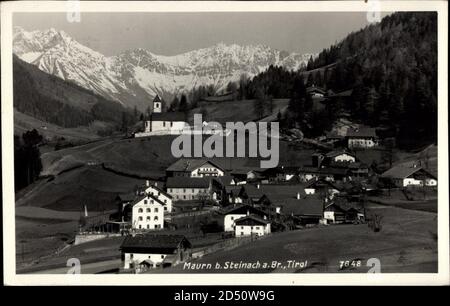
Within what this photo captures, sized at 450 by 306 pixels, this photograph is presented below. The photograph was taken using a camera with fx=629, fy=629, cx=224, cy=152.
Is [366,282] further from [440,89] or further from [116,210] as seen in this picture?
[116,210]

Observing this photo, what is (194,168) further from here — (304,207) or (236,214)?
(304,207)

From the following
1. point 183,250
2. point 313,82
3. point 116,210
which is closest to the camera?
point 183,250

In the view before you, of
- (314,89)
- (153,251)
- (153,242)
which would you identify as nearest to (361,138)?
(314,89)

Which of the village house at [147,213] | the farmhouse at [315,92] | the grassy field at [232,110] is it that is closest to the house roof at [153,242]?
the village house at [147,213]

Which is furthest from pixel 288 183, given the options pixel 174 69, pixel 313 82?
pixel 174 69

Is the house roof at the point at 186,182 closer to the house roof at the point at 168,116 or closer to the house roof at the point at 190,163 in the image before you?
the house roof at the point at 190,163

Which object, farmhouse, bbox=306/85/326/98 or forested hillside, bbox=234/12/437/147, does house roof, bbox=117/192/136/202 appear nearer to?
forested hillside, bbox=234/12/437/147
